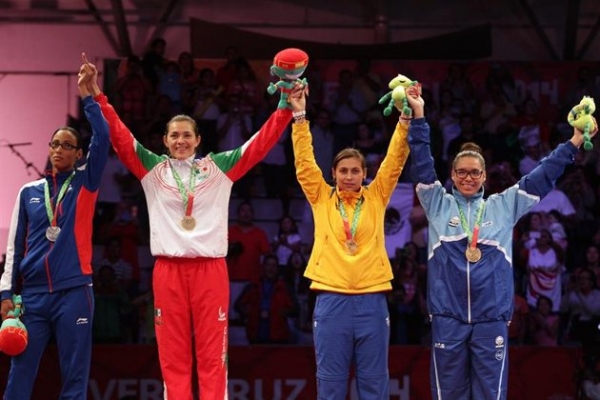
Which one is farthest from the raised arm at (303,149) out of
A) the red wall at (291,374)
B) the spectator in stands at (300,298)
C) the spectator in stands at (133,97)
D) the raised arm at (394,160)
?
the spectator in stands at (133,97)

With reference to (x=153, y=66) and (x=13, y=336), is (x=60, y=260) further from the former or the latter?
(x=153, y=66)

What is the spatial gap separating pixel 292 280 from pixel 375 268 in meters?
3.79

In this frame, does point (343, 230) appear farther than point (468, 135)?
No

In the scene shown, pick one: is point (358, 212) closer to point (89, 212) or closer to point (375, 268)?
point (375, 268)

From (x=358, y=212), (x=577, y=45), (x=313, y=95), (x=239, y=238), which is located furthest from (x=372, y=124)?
(x=358, y=212)

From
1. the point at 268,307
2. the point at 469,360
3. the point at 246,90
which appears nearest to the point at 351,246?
the point at 469,360

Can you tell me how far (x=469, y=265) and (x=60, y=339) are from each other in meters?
2.20

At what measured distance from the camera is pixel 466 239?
573 cm

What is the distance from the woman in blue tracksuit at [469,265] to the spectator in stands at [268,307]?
3605mm

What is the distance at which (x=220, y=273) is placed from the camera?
19.2 ft

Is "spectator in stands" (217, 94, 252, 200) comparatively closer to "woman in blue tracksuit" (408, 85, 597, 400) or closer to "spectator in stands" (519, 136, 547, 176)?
"spectator in stands" (519, 136, 547, 176)

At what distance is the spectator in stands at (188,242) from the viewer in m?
5.78

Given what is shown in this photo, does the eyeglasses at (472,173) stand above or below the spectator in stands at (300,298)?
above

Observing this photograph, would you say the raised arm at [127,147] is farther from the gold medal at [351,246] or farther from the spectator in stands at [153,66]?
the spectator in stands at [153,66]
